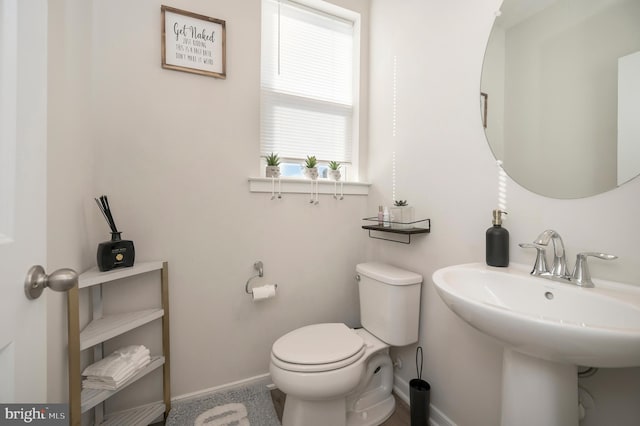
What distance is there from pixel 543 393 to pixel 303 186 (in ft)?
4.52

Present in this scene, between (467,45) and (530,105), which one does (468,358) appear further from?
(467,45)

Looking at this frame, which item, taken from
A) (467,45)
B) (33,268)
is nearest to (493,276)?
(467,45)

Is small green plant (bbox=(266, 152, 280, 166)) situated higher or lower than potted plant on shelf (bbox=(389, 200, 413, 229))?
higher

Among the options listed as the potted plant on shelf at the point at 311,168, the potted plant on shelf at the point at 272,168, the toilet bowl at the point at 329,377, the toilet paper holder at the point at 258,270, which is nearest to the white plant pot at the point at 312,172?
the potted plant on shelf at the point at 311,168

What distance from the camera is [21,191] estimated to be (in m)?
0.46

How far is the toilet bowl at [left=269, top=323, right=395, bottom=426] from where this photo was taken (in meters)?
1.11

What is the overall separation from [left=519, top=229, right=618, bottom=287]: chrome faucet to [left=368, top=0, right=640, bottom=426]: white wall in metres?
0.06

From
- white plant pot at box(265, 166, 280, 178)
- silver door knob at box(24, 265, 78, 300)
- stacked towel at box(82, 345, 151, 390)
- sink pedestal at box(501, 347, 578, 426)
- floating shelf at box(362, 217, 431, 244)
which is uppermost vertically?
white plant pot at box(265, 166, 280, 178)

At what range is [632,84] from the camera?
779mm

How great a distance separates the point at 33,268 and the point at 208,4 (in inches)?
63.9

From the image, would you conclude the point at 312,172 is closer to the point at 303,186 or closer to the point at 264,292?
the point at 303,186

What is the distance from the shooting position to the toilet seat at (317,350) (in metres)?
1.12

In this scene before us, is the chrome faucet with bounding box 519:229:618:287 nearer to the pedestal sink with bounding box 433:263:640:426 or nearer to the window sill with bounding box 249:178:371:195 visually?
the pedestal sink with bounding box 433:263:640:426

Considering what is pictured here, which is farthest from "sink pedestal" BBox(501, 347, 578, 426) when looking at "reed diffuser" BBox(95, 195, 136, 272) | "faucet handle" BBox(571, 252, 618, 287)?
"reed diffuser" BBox(95, 195, 136, 272)
